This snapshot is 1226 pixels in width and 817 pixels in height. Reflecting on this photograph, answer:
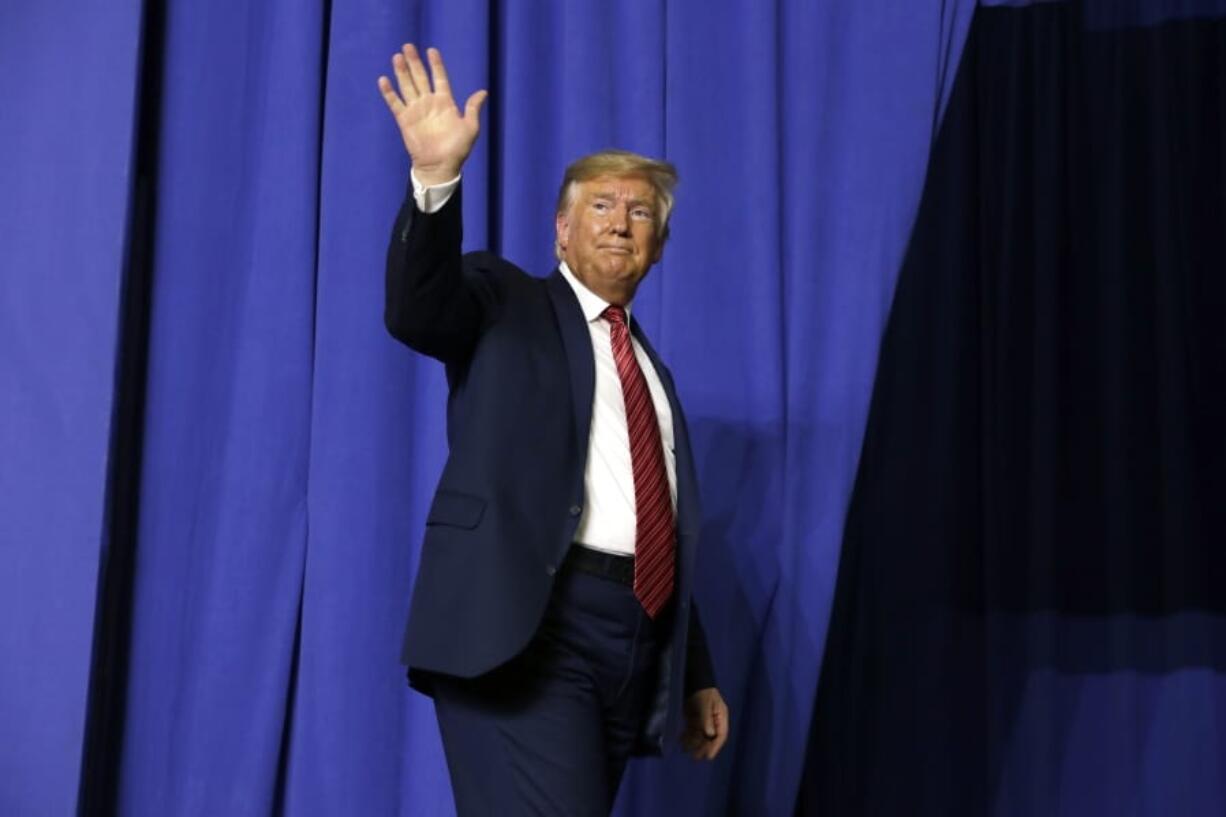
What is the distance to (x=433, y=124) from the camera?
1.62 meters

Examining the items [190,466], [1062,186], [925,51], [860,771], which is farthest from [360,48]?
[860,771]

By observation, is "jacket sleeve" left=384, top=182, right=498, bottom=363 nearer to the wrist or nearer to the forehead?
the wrist

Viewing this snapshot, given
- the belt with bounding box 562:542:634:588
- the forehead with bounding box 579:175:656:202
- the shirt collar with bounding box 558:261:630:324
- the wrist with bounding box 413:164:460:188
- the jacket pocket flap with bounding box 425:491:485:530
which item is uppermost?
the forehead with bounding box 579:175:656:202

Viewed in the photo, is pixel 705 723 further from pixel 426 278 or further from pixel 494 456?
pixel 426 278

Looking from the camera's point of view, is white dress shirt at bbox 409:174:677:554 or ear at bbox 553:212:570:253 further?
ear at bbox 553:212:570:253

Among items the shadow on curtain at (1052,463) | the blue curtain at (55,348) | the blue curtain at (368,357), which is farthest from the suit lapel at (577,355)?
the blue curtain at (55,348)

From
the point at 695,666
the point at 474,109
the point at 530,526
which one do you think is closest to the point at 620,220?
the point at 474,109

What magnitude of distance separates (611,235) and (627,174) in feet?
0.35

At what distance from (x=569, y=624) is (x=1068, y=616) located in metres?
1.26

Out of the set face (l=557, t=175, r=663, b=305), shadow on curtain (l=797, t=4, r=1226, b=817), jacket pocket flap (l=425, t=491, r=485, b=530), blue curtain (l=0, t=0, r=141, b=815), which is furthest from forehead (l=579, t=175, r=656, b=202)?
blue curtain (l=0, t=0, r=141, b=815)

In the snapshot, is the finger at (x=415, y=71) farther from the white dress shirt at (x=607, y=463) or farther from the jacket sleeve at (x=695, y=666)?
the jacket sleeve at (x=695, y=666)

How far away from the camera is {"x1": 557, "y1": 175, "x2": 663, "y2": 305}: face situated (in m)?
1.95

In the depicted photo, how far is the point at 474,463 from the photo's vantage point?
5.60ft

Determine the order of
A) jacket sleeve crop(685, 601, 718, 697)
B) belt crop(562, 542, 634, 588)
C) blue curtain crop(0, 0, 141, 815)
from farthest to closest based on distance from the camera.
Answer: blue curtain crop(0, 0, 141, 815) → jacket sleeve crop(685, 601, 718, 697) → belt crop(562, 542, 634, 588)
